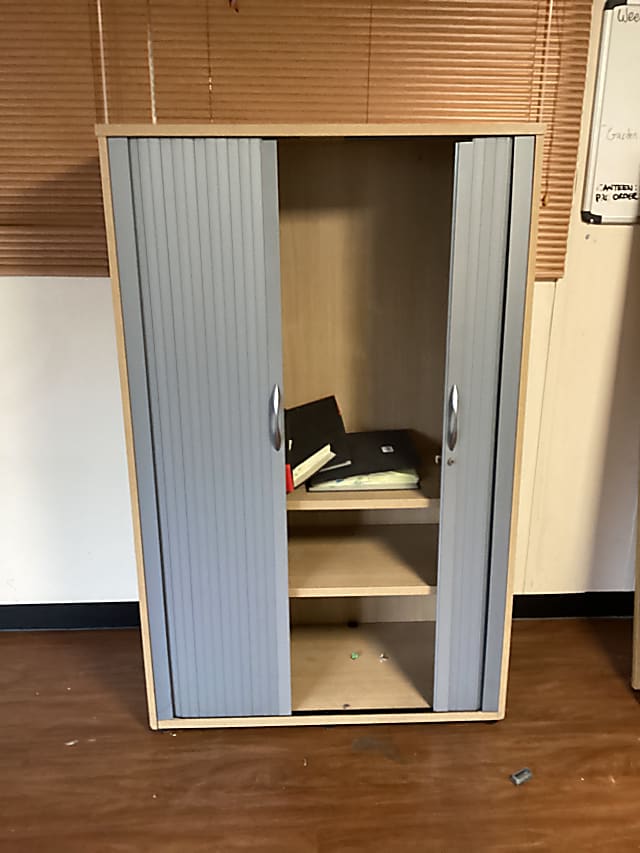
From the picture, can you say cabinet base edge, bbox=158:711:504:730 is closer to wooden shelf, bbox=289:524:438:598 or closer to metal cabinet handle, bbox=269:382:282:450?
wooden shelf, bbox=289:524:438:598

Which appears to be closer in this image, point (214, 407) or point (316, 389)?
point (214, 407)

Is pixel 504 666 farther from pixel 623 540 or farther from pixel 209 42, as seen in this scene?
pixel 209 42

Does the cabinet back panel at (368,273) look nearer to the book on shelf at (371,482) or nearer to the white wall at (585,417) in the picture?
the book on shelf at (371,482)

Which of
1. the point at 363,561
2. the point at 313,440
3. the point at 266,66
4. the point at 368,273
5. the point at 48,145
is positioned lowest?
the point at 363,561

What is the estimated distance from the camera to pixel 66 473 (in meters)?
2.08

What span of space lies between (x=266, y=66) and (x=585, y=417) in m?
1.33

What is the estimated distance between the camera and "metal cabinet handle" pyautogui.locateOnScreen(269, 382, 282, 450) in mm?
1539

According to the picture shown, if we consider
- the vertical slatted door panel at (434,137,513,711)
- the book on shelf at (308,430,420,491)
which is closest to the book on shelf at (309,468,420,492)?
the book on shelf at (308,430,420,491)

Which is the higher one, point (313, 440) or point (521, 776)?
point (313, 440)

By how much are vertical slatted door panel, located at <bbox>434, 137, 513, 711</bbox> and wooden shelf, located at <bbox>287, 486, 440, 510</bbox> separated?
81 mm

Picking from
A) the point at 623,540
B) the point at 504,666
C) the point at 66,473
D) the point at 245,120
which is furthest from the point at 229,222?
the point at 623,540

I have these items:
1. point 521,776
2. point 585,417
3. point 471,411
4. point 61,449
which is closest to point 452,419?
point 471,411

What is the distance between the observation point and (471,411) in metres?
1.56

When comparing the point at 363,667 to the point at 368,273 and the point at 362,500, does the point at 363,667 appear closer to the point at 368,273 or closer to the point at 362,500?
the point at 362,500
